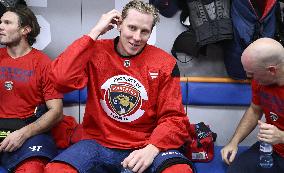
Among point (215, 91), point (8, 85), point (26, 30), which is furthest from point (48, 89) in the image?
point (215, 91)

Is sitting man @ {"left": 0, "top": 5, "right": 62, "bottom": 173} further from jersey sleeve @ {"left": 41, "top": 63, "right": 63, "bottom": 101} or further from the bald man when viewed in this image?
the bald man

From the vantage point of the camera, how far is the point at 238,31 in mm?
2551

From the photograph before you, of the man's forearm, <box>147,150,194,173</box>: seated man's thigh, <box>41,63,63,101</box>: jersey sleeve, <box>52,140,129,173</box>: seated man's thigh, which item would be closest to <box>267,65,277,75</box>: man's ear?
the man's forearm

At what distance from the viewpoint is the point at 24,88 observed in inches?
94.5

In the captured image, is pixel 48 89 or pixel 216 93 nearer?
pixel 48 89

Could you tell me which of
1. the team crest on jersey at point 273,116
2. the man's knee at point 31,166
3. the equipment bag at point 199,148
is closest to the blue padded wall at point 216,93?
the equipment bag at point 199,148

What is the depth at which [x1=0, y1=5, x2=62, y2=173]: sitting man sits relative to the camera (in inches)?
89.7

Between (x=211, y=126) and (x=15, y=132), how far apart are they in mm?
1354

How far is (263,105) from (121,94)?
72 centimetres

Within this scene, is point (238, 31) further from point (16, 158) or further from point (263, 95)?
point (16, 158)

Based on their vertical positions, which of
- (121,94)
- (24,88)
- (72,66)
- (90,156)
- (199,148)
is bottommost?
(199,148)

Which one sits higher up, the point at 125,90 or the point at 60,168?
the point at 125,90

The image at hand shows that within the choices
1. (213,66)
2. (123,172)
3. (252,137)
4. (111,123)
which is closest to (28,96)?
(111,123)

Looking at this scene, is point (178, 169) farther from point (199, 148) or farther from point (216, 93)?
point (216, 93)
